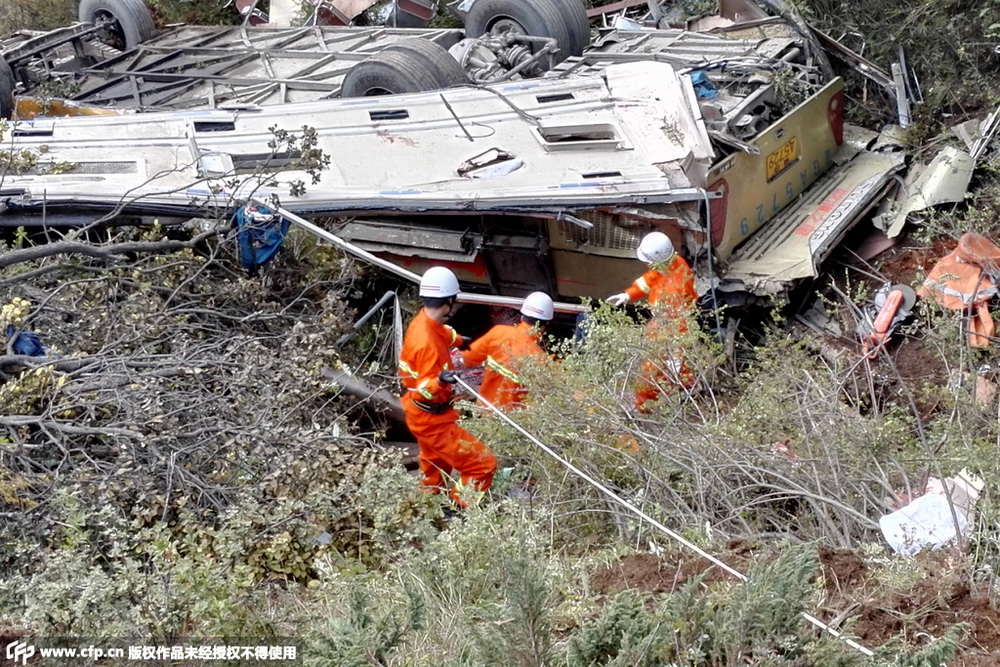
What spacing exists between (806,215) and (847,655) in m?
4.46

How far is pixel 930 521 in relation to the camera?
3.42 metres

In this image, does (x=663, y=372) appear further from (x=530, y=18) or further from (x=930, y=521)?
(x=530, y=18)

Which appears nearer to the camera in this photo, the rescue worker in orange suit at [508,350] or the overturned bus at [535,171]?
the rescue worker in orange suit at [508,350]

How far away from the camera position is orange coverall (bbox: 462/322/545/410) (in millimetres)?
4926

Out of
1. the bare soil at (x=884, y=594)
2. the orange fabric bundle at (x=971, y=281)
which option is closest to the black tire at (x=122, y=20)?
the orange fabric bundle at (x=971, y=281)

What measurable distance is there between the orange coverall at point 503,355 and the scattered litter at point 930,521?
182cm

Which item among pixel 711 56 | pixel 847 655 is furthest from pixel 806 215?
pixel 847 655

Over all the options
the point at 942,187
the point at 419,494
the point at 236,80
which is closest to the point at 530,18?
the point at 236,80

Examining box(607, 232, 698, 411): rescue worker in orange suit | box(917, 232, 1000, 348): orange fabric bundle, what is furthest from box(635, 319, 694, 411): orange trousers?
box(917, 232, 1000, 348): orange fabric bundle

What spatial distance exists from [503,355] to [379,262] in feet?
3.82

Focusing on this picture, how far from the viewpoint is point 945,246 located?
649 centimetres

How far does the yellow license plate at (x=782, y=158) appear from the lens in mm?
6438

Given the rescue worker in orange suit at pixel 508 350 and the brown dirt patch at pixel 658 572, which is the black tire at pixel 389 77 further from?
the brown dirt patch at pixel 658 572

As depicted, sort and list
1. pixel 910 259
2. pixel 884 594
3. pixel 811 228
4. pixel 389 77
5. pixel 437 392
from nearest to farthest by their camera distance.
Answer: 1. pixel 884 594
2. pixel 437 392
3. pixel 811 228
4. pixel 910 259
5. pixel 389 77
